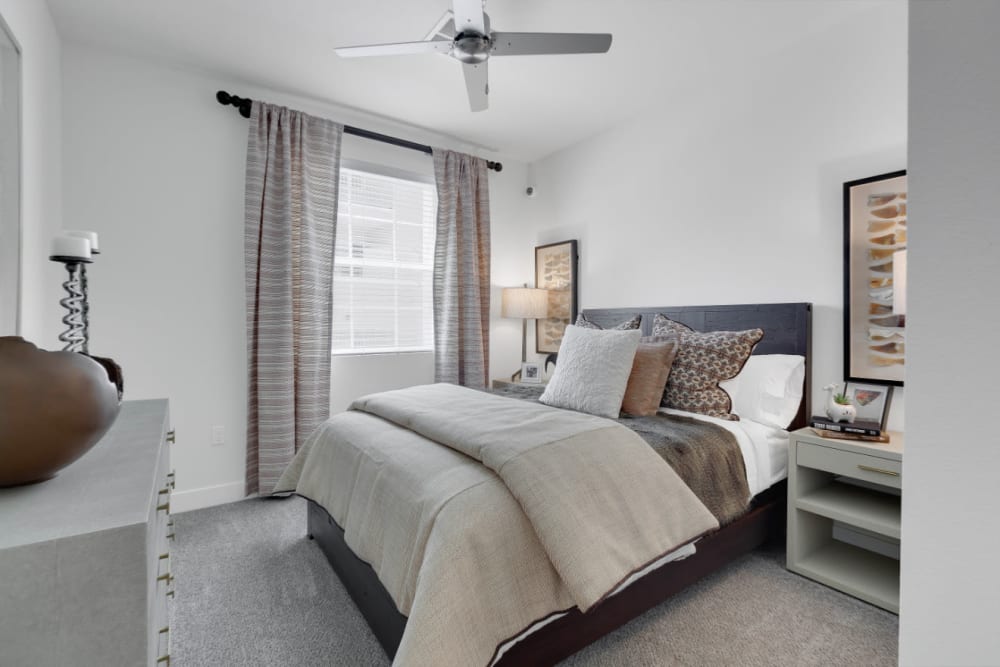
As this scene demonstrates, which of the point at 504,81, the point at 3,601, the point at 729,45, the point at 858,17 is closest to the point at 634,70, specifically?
the point at 729,45

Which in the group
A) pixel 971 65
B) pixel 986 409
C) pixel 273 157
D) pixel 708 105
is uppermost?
pixel 708 105

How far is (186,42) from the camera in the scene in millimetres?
2422

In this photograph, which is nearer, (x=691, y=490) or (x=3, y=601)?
(x=3, y=601)

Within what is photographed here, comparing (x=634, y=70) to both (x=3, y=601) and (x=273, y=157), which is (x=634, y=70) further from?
(x=3, y=601)

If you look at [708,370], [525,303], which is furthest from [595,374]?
[525,303]

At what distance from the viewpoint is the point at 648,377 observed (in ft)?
7.61

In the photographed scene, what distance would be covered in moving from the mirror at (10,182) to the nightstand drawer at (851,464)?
9.93 feet

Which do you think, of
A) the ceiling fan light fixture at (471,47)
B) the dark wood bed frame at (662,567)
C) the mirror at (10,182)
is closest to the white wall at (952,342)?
the dark wood bed frame at (662,567)

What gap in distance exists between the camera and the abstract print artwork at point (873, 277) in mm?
2066

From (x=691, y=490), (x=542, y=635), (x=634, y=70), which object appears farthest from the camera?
(x=634, y=70)

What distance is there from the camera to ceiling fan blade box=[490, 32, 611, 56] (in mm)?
1831

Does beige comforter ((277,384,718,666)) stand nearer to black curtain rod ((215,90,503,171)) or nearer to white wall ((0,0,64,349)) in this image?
white wall ((0,0,64,349))

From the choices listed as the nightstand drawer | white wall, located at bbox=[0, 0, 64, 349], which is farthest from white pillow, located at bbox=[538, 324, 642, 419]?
white wall, located at bbox=[0, 0, 64, 349]

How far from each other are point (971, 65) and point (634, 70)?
2.51m
